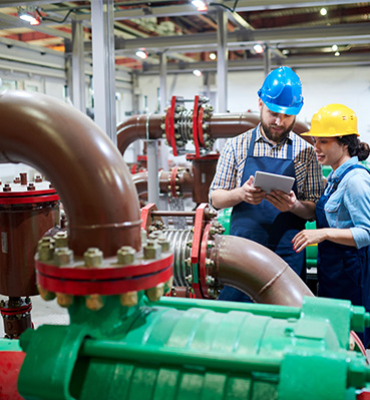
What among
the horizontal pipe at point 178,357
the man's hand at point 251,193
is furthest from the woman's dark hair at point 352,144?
the horizontal pipe at point 178,357

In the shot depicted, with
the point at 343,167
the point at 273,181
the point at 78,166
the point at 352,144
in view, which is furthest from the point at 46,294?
the point at 352,144

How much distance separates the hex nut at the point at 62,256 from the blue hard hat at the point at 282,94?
1.52 m

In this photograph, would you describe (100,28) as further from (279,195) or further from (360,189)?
(360,189)

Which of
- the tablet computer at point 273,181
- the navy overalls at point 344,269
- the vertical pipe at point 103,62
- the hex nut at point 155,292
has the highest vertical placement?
the vertical pipe at point 103,62

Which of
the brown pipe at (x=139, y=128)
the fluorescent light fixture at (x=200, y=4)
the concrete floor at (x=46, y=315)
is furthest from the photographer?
the brown pipe at (x=139, y=128)

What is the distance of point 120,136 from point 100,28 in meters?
2.02

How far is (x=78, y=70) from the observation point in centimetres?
481

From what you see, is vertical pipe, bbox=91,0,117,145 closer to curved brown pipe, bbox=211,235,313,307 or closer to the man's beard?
A: the man's beard

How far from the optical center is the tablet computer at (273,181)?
197 cm

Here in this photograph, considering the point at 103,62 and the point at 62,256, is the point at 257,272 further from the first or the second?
the point at 103,62

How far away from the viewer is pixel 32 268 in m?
1.88

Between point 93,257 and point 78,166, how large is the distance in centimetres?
19

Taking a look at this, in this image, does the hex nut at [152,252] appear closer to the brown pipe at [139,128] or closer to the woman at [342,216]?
the woman at [342,216]

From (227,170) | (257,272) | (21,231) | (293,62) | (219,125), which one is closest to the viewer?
(257,272)
